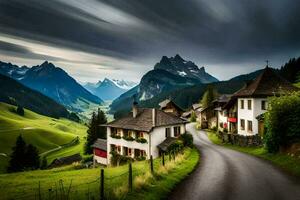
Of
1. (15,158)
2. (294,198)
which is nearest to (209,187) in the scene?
(294,198)

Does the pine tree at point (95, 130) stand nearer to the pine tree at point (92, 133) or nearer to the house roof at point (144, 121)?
the pine tree at point (92, 133)

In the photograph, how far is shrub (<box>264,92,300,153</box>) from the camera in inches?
1083

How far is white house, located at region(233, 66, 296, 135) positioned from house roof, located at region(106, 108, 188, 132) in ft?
37.8

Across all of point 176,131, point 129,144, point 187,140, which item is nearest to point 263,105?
point 187,140

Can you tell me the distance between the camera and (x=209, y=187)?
58.4ft

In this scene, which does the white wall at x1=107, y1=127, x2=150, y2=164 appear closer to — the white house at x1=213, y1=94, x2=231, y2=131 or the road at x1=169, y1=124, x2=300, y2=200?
the road at x1=169, y1=124, x2=300, y2=200

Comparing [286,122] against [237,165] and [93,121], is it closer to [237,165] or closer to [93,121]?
[237,165]

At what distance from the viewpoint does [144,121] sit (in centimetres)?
4997

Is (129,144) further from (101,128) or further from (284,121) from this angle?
(101,128)

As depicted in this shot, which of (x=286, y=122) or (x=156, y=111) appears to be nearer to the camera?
(x=286, y=122)

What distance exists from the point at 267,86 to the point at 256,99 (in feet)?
11.2

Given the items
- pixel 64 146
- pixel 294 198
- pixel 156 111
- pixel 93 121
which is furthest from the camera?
pixel 64 146

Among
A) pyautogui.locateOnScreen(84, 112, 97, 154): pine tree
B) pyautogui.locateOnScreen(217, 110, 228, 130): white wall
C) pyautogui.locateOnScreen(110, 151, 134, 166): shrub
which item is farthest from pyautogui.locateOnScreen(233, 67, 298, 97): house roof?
pyautogui.locateOnScreen(84, 112, 97, 154): pine tree

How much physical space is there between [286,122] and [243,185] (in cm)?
1336
